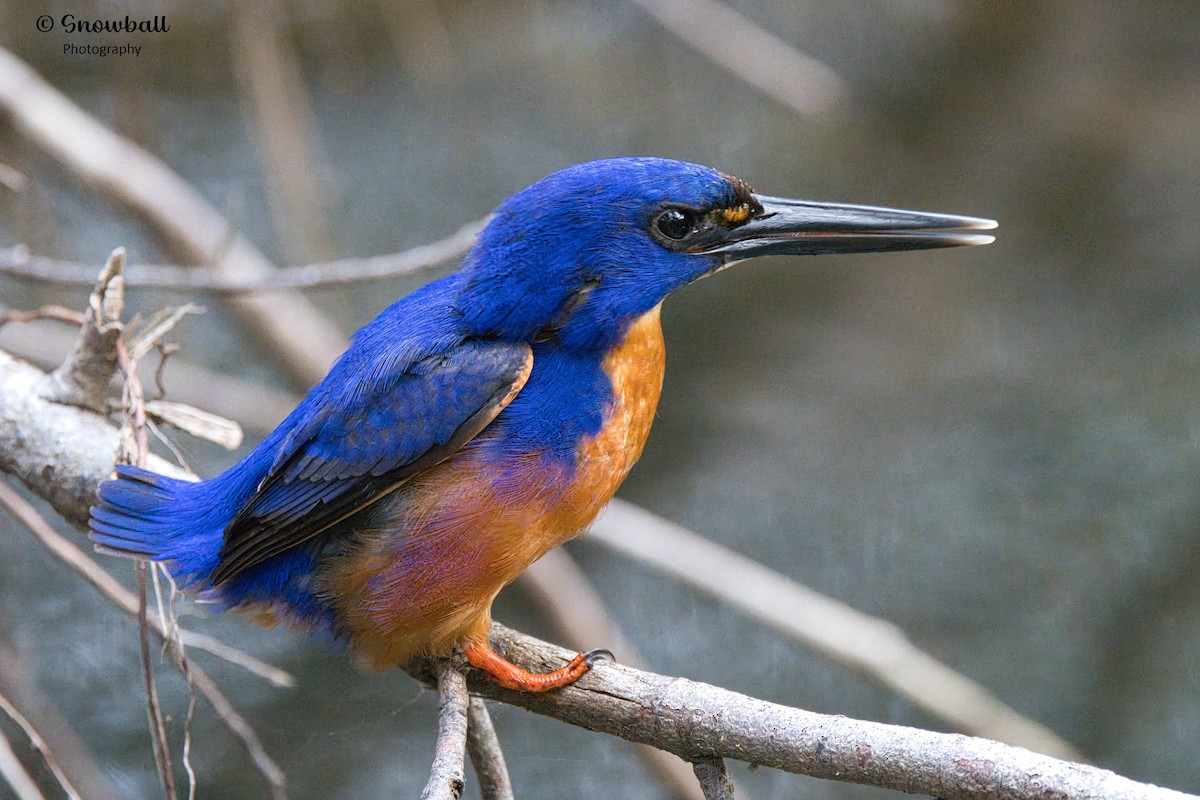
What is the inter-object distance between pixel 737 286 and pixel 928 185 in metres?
0.90

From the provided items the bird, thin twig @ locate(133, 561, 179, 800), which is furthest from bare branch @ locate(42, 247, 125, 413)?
thin twig @ locate(133, 561, 179, 800)

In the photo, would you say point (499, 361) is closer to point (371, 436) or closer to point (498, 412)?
point (498, 412)

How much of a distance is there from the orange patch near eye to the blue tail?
1047 millimetres

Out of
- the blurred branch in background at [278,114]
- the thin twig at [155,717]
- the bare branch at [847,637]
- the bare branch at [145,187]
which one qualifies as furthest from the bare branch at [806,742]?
the blurred branch in background at [278,114]

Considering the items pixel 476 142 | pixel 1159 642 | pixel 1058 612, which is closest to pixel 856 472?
pixel 1058 612

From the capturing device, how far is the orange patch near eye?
218 cm

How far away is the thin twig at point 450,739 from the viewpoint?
1690 mm

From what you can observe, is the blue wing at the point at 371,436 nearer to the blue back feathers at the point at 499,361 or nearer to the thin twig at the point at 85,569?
the blue back feathers at the point at 499,361

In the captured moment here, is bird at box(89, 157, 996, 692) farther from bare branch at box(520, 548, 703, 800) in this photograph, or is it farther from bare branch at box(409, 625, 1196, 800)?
bare branch at box(520, 548, 703, 800)

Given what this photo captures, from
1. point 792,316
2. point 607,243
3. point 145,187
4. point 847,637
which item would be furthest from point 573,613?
point 792,316

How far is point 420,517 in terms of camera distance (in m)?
2.09

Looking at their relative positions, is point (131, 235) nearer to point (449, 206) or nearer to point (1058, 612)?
point (449, 206)

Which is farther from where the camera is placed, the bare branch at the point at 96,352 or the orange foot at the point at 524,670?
the bare branch at the point at 96,352

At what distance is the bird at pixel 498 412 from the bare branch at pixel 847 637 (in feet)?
3.74
